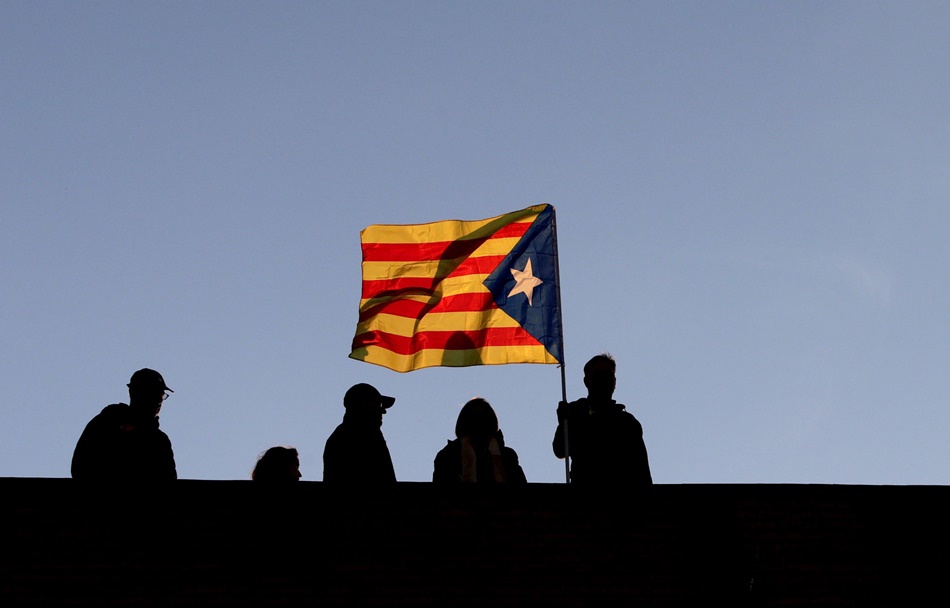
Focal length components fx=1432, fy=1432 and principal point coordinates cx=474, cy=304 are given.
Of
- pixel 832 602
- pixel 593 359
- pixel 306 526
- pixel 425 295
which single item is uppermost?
pixel 425 295

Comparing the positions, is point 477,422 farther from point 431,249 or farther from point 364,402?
point 431,249

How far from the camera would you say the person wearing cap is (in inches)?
381

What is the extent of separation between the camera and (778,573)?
31.2ft

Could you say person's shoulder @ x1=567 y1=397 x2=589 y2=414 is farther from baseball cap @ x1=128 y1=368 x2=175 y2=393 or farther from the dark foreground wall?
baseball cap @ x1=128 y1=368 x2=175 y2=393

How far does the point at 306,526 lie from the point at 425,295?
4704 mm

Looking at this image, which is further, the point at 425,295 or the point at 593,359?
the point at 425,295

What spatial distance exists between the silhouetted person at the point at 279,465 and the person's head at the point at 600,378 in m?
2.06

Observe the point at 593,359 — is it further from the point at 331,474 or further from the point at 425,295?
the point at 425,295

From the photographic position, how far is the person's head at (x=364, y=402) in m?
9.67

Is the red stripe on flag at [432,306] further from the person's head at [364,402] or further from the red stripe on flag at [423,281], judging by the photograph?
the person's head at [364,402]

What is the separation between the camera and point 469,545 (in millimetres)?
→ 9641

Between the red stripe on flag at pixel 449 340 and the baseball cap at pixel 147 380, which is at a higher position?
the red stripe on flag at pixel 449 340

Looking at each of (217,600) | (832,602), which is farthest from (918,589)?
(217,600)

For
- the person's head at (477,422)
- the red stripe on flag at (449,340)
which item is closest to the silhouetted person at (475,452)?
the person's head at (477,422)
